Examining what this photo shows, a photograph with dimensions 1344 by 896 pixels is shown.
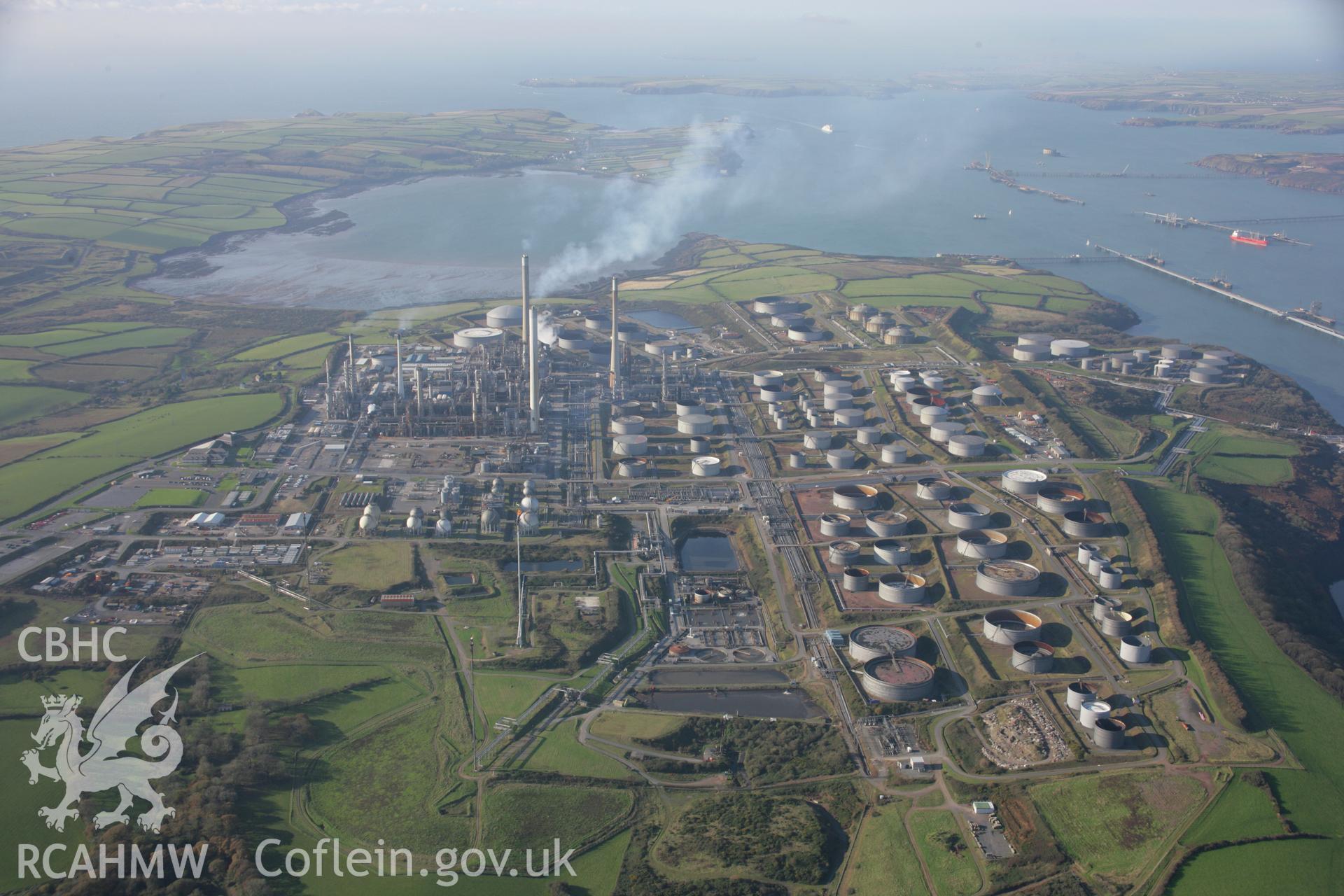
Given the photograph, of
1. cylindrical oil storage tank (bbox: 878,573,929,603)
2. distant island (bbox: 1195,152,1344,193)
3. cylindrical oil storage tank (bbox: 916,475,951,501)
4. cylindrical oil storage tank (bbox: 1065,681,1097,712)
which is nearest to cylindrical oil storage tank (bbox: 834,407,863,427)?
cylindrical oil storage tank (bbox: 916,475,951,501)

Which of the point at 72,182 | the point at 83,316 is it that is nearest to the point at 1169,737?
the point at 83,316

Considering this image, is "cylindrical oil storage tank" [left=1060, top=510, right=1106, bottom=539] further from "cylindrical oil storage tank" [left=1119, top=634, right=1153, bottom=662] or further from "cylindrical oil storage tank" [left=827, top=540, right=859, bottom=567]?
"cylindrical oil storage tank" [left=827, top=540, right=859, bottom=567]

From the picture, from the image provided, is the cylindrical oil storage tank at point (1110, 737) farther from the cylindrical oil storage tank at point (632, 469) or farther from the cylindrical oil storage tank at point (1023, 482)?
the cylindrical oil storage tank at point (632, 469)

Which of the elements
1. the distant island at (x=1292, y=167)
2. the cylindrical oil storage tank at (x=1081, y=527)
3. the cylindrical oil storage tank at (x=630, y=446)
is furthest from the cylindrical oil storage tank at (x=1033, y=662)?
the distant island at (x=1292, y=167)

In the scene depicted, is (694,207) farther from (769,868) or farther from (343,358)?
(769,868)

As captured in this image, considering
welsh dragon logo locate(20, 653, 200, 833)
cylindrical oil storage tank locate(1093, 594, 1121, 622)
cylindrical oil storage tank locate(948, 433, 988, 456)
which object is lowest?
welsh dragon logo locate(20, 653, 200, 833)

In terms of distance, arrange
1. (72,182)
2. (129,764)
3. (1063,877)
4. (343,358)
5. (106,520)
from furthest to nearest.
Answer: (72,182) → (343,358) → (106,520) → (129,764) → (1063,877)

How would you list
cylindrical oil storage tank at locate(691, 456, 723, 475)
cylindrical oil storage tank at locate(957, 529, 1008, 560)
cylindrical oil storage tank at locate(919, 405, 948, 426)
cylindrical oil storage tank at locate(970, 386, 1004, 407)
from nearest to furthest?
cylindrical oil storage tank at locate(957, 529, 1008, 560) < cylindrical oil storage tank at locate(691, 456, 723, 475) < cylindrical oil storage tank at locate(919, 405, 948, 426) < cylindrical oil storage tank at locate(970, 386, 1004, 407)
